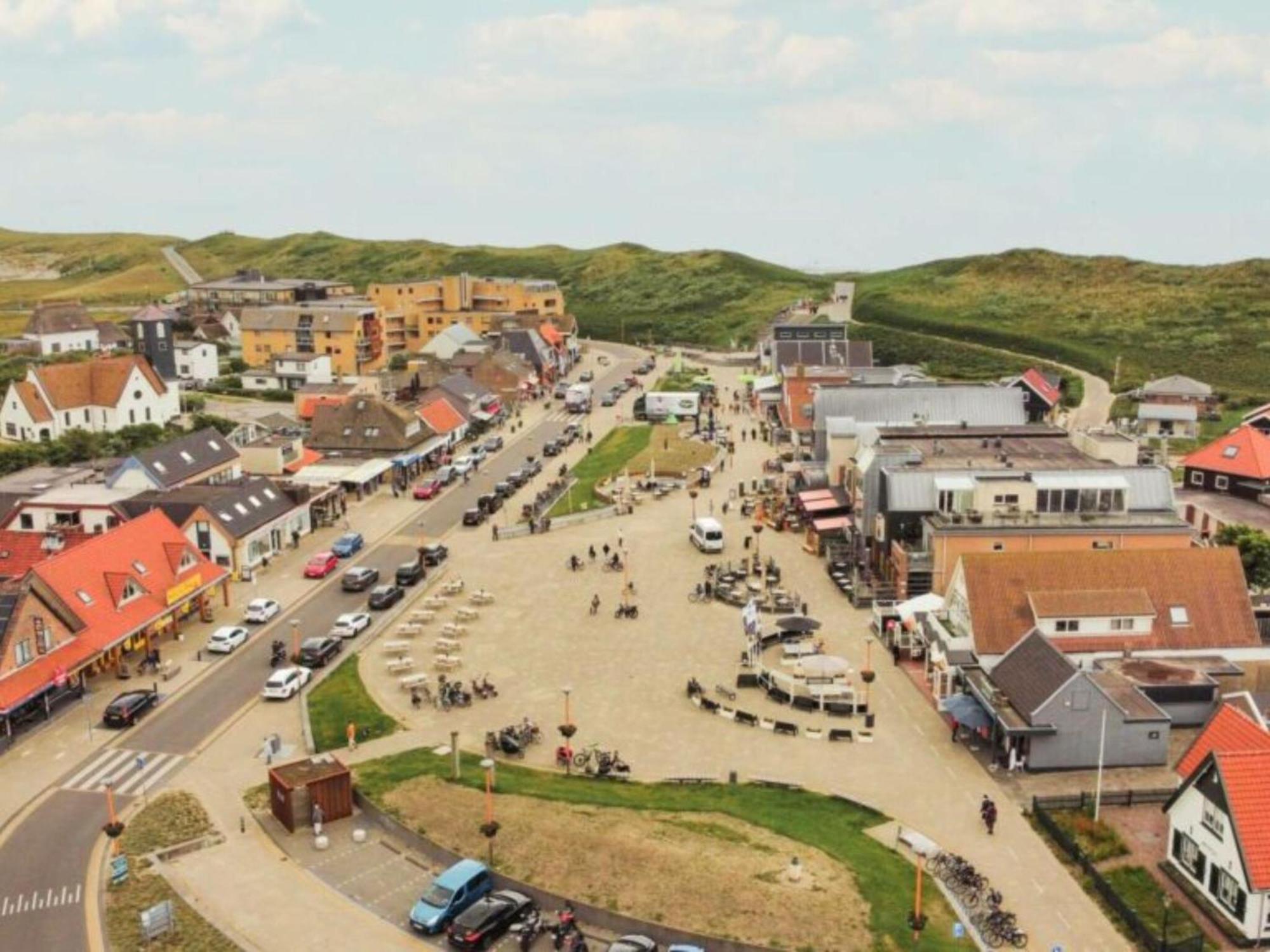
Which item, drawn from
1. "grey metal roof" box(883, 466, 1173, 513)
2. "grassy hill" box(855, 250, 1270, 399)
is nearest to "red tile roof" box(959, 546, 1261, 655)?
"grey metal roof" box(883, 466, 1173, 513)

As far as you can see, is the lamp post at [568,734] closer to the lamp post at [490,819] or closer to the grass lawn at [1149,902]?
the lamp post at [490,819]

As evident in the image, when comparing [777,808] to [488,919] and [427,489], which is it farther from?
[427,489]

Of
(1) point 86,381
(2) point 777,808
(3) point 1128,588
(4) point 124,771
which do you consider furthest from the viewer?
(1) point 86,381

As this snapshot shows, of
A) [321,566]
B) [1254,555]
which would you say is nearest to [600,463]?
[321,566]

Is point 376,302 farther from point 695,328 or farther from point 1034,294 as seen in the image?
point 1034,294

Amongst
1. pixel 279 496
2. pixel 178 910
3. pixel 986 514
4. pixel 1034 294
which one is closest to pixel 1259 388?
pixel 1034 294
